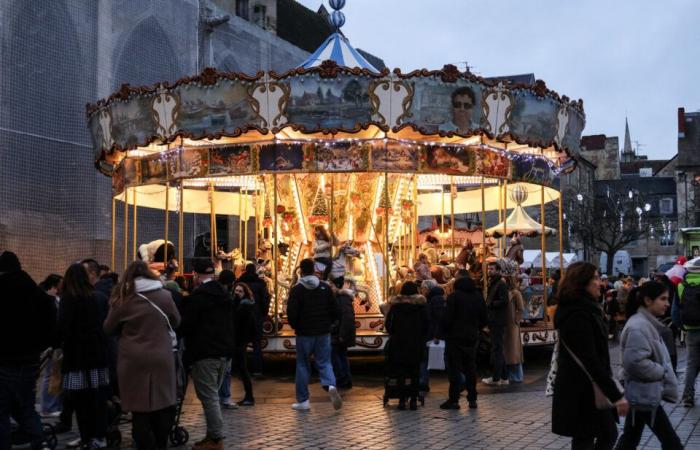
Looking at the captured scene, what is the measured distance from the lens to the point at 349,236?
17125 mm

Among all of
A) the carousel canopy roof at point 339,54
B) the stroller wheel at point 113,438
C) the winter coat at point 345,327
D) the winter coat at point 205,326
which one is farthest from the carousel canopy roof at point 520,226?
the stroller wheel at point 113,438

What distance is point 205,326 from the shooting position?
314 inches

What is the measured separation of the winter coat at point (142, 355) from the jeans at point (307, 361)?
3775 millimetres

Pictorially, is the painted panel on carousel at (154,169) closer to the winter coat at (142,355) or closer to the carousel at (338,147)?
the carousel at (338,147)

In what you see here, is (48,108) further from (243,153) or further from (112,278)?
(112,278)

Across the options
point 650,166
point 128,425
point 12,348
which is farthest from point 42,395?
point 650,166

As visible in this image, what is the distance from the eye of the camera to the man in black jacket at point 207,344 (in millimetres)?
7875

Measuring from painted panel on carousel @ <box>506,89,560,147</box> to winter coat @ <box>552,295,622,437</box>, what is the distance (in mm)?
9716

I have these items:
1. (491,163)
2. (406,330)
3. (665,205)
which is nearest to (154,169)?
(491,163)

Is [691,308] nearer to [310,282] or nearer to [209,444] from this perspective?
[310,282]

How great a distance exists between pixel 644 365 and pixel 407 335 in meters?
4.60

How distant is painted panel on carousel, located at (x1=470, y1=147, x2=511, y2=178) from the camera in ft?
51.5

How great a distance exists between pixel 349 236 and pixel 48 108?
10176 mm

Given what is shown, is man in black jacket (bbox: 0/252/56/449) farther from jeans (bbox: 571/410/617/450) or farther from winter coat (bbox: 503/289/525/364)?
winter coat (bbox: 503/289/525/364)
